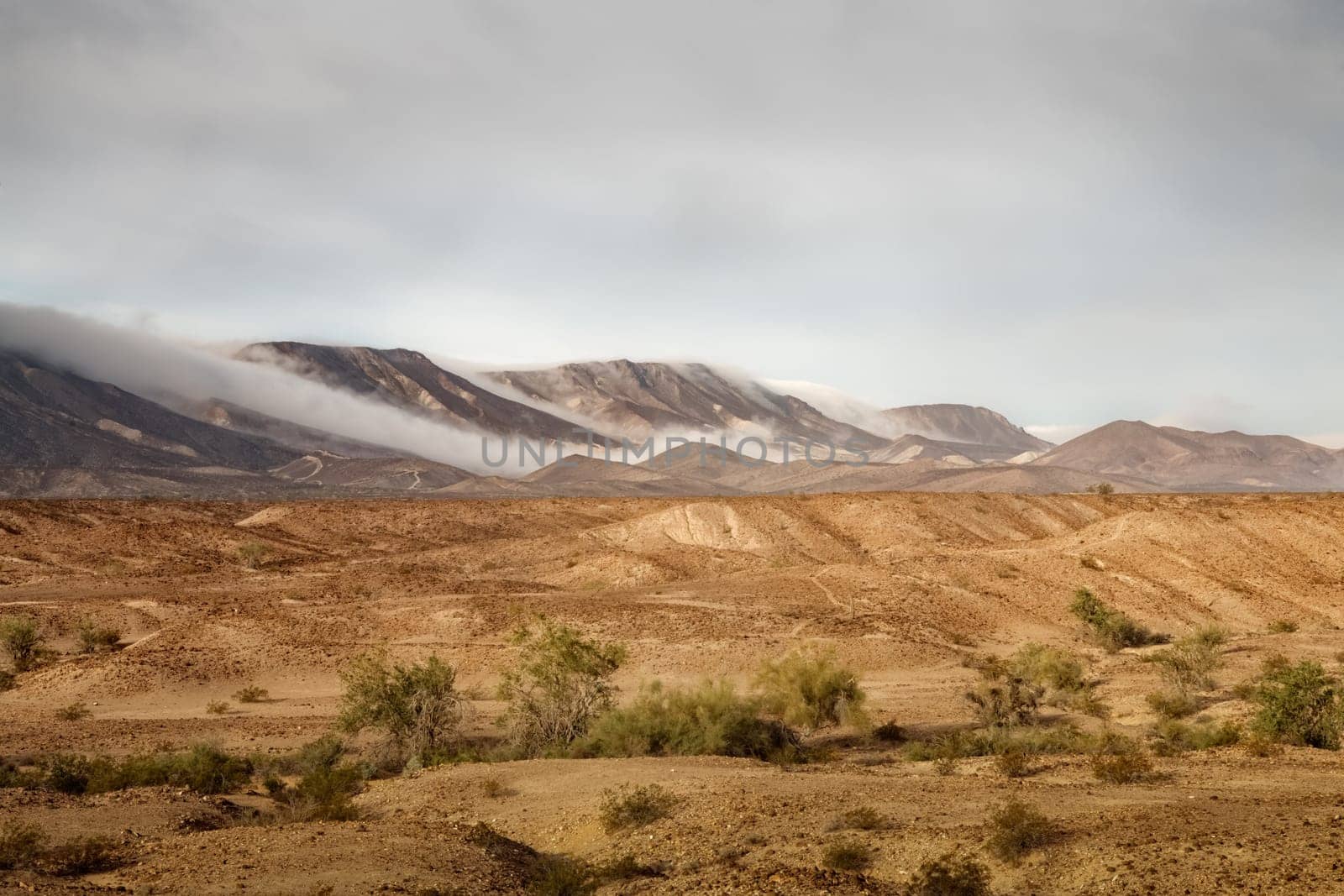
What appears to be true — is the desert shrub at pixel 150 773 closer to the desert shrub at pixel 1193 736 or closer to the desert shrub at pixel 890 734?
the desert shrub at pixel 890 734

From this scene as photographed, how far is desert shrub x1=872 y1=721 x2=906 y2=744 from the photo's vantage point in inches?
897

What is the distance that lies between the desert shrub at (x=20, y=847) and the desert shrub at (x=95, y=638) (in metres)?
27.5

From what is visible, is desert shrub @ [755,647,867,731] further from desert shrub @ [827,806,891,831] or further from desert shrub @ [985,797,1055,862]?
desert shrub @ [985,797,1055,862]

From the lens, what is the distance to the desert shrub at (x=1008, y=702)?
77.5 feet

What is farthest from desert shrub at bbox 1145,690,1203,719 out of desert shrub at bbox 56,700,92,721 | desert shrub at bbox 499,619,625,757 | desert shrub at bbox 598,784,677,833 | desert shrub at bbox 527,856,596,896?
desert shrub at bbox 56,700,92,721

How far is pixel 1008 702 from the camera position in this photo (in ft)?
79.3

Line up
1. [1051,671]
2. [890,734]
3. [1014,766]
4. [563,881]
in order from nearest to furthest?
[563,881] → [1014,766] → [890,734] → [1051,671]

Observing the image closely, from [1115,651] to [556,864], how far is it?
97.6ft

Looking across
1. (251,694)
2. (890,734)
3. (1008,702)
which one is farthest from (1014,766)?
(251,694)

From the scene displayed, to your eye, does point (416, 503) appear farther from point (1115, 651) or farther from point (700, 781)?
point (700, 781)

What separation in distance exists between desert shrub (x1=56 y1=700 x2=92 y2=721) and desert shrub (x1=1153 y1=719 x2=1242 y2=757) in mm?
26692

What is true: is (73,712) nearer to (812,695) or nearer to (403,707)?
(403,707)

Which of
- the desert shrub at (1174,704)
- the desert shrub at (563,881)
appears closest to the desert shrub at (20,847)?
the desert shrub at (563,881)

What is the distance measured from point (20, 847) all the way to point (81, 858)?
715 mm
